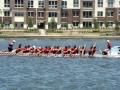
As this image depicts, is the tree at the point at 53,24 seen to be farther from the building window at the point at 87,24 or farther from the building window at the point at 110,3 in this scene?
the building window at the point at 110,3

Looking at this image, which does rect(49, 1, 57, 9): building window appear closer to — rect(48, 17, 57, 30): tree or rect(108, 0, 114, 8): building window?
rect(48, 17, 57, 30): tree

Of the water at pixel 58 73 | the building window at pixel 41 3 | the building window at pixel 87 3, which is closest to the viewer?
the water at pixel 58 73

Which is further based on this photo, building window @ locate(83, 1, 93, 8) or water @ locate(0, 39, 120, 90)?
building window @ locate(83, 1, 93, 8)

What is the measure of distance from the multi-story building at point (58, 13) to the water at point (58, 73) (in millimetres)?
68953

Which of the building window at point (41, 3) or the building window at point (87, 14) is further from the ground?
the building window at point (41, 3)

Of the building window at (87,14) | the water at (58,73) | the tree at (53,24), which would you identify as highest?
the building window at (87,14)

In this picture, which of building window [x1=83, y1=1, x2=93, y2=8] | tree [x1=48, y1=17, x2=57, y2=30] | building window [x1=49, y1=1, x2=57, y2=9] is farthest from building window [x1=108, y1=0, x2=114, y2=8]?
tree [x1=48, y1=17, x2=57, y2=30]

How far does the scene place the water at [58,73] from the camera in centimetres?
5284

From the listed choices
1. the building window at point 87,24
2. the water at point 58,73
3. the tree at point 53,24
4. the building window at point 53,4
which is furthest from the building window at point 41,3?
the water at point 58,73

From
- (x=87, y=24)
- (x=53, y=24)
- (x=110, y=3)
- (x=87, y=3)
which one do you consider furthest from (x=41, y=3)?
(x=110, y=3)

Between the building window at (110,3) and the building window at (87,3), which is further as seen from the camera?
the building window at (110,3)

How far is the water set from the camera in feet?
173

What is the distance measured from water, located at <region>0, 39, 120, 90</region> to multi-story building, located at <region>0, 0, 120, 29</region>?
6895 centimetres

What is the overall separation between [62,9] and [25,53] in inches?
2879
